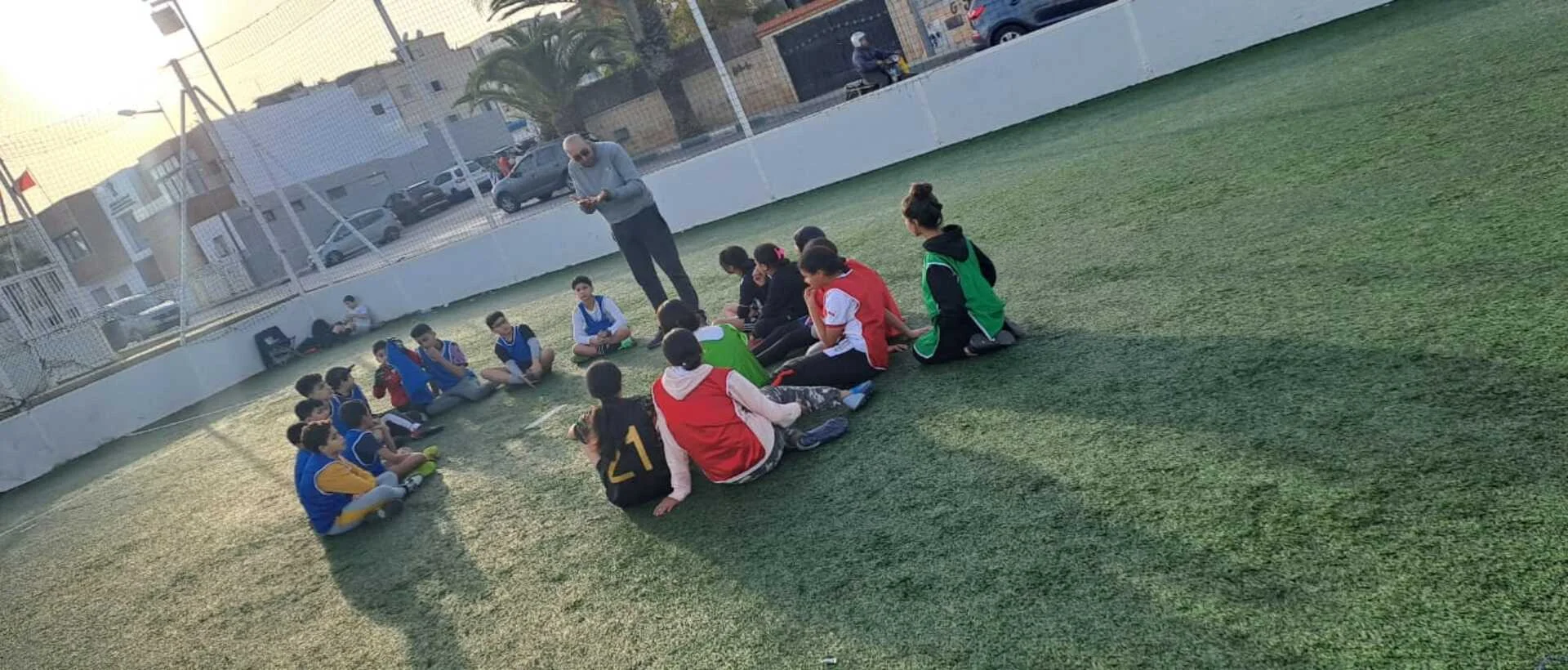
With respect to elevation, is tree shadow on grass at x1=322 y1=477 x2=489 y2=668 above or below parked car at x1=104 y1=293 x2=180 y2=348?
below

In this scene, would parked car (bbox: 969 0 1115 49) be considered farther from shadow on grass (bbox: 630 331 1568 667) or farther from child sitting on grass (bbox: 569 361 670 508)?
child sitting on grass (bbox: 569 361 670 508)

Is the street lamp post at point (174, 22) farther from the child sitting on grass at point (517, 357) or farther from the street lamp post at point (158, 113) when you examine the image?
the child sitting on grass at point (517, 357)

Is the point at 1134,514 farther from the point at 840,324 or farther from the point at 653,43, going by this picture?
the point at 653,43

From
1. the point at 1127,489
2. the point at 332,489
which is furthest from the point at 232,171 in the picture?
the point at 1127,489

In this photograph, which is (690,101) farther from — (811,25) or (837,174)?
(837,174)

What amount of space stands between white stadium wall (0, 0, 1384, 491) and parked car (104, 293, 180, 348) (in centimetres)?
298

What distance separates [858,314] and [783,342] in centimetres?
104

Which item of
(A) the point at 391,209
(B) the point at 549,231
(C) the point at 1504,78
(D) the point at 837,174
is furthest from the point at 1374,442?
(A) the point at 391,209

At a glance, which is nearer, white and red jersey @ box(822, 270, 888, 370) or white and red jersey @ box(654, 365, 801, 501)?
white and red jersey @ box(654, 365, 801, 501)

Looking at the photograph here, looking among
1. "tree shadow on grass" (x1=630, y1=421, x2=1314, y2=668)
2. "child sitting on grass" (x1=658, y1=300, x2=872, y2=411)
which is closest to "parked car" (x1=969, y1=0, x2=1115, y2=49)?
"child sitting on grass" (x1=658, y1=300, x2=872, y2=411)

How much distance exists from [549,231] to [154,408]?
5.98 metres

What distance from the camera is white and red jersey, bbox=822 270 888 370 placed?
18.5 ft

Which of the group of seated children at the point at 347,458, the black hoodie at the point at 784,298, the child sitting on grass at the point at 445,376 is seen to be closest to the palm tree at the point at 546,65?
the child sitting on grass at the point at 445,376

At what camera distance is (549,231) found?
15359 mm
